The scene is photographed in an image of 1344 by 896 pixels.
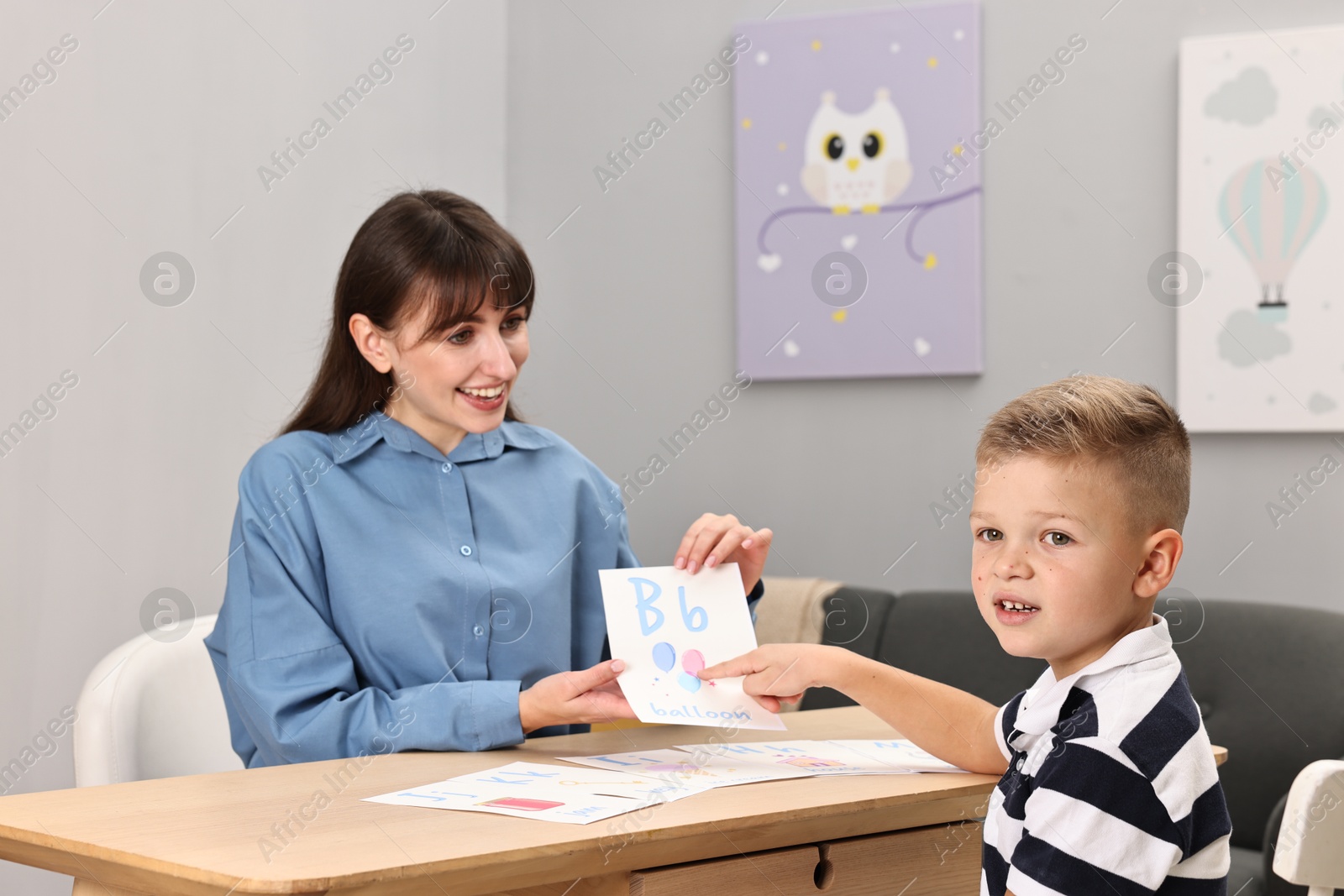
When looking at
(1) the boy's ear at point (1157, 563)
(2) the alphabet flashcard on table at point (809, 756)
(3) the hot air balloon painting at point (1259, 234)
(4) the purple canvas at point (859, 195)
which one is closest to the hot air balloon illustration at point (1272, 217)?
(3) the hot air balloon painting at point (1259, 234)

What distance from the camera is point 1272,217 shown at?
10.3 feet

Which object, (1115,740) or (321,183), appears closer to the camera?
(1115,740)

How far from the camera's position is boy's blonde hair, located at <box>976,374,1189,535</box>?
1277mm

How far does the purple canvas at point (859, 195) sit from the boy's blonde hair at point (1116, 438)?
2.12 meters

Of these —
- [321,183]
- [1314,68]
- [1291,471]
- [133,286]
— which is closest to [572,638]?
[133,286]

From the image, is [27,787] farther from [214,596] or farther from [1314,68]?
[1314,68]

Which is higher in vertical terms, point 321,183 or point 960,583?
point 321,183

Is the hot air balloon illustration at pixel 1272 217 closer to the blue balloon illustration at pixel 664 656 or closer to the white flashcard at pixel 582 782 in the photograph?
the blue balloon illustration at pixel 664 656

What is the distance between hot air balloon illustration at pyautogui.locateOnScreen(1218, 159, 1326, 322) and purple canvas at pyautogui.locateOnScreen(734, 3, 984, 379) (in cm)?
64

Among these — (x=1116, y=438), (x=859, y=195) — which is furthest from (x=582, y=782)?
(x=859, y=195)

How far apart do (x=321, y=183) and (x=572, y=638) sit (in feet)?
5.35

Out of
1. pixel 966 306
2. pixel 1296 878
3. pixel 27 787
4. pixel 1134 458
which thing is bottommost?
pixel 27 787

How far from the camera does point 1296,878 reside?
4.77ft

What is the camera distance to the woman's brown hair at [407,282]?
1.86m
